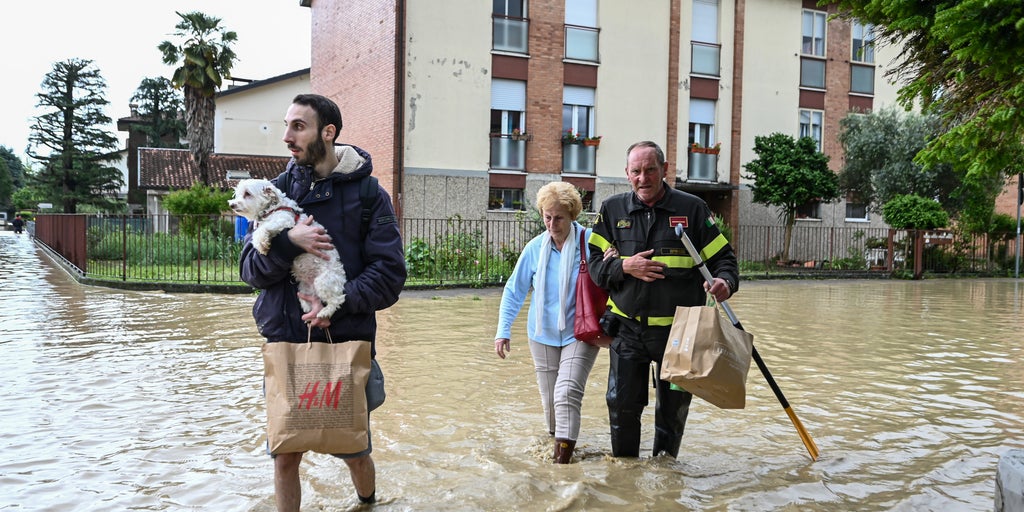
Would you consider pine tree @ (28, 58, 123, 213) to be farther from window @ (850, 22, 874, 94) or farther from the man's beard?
the man's beard

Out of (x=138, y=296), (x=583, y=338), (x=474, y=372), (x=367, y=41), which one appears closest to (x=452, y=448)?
(x=583, y=338)

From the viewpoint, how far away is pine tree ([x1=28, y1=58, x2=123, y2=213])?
56938 mm

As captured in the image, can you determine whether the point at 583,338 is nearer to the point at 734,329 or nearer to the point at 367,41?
the point at 734,329

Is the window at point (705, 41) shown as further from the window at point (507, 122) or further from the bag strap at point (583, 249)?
the bag strap at point (583, 249)

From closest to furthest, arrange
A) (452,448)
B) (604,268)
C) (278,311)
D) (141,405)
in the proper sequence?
(278,311), (604,268), (452,448), (141,405)

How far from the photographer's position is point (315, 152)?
11.7 feet

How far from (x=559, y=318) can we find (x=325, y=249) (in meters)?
1.96

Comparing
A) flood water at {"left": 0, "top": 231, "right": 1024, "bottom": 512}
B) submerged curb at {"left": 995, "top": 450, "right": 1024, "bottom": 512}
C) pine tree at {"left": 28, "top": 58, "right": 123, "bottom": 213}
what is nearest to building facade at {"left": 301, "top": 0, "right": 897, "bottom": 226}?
flood water at {"left": 0, "top": 231, "right": 1024, "bottom": 512}

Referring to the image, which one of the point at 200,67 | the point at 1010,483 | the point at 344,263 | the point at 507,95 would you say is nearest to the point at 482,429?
the point at 344,263

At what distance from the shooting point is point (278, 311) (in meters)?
3.52

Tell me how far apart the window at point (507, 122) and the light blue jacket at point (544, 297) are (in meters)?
19.4

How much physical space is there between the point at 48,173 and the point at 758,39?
50658 millimetres

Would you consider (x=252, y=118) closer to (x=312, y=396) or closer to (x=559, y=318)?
(x=559, y=318)

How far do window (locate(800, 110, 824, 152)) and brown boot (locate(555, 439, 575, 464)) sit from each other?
2674 cm
